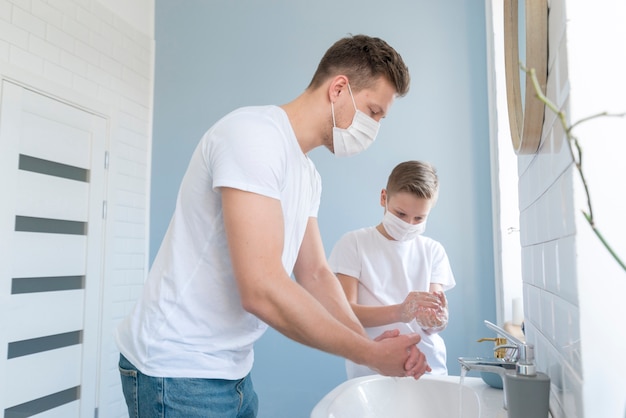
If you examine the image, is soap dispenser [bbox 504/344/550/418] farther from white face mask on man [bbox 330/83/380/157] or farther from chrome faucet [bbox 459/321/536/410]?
white face mask on man [bbox 330/83/380/157]

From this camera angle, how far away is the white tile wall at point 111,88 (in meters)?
2.65

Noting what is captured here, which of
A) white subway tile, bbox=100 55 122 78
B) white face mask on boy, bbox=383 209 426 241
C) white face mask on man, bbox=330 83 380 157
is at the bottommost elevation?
white face mask on boy, bbox=383 209 426 241

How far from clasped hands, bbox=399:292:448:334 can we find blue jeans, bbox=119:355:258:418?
0.67m

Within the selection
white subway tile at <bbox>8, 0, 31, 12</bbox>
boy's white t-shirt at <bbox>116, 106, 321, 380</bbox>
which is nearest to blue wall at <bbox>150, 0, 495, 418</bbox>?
white subway tile at <bbox>8, 0, 31, 12</bbox>

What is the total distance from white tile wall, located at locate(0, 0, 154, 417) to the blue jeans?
188 centimetres

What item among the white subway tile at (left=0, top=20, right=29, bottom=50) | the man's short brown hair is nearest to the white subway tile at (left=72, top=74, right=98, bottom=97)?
the white subway tile at (left=0, top=20, right=29, bottom=50)

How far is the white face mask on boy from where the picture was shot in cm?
199

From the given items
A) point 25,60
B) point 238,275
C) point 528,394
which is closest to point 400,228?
point 238,275

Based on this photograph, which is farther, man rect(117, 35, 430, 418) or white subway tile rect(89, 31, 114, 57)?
white subway tile rect(89, 31, 114, 57)

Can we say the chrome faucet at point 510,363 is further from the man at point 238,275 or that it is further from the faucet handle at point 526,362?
the man at point 238,275

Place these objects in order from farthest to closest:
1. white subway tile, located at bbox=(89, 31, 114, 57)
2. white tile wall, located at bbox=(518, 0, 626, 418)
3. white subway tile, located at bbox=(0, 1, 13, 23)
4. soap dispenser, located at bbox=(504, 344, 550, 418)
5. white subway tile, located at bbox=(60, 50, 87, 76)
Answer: white subway tile, located at bbox=(89, 31, 114, 57), white subway tile, located at bbox=(60, 50, 87, 76), white subway tile, located at bbox=(0, 1, 13, 23), soap dispenser, located at bbox=(504, 344, 550, 418), white tile wall, located at bbox=(518, 0, 626, 418)

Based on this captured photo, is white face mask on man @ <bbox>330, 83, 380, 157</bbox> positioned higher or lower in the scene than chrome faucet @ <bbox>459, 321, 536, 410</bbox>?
higher

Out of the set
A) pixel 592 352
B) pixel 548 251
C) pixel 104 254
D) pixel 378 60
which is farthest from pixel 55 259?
pixel 592 352

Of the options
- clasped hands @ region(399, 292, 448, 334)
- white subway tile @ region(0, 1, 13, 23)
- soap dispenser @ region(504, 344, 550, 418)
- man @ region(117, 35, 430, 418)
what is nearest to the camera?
soap dispenser @ region(504, 344, 550, 418)
